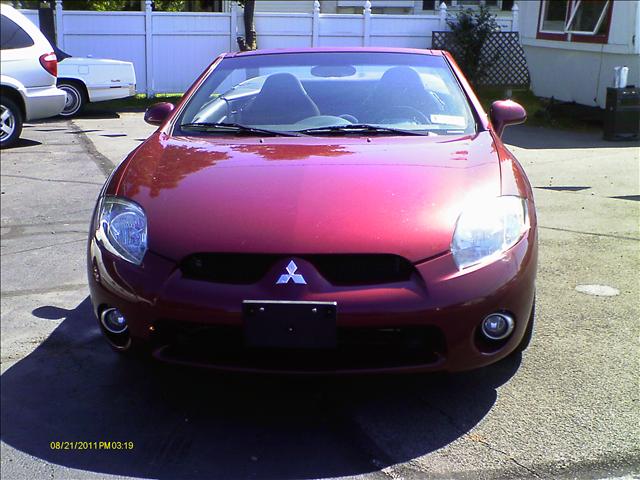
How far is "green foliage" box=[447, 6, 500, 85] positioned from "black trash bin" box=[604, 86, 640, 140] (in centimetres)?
713

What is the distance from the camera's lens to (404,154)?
3.55 metres

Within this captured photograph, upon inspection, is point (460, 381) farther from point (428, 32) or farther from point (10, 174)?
point (428, 32)

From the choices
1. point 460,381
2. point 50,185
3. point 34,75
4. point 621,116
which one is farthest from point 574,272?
point 34,75

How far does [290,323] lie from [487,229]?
89 cm

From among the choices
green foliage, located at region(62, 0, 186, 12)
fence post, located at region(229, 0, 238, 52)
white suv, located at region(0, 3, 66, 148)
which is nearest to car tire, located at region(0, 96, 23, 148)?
white suv, located at region(0, 3, 66, 148)

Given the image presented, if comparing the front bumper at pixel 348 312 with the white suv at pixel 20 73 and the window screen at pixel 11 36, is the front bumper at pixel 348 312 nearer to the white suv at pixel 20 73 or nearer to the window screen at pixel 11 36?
the white suv at pixel 20 73

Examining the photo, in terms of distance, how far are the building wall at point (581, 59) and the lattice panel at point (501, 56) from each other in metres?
2.43

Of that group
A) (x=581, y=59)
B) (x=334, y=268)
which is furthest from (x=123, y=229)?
(x=581, y=59)

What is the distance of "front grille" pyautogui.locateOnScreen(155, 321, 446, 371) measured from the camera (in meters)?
2.88

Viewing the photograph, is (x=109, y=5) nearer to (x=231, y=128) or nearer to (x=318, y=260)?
(x=231, y=128)

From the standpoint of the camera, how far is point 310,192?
3.12 meters

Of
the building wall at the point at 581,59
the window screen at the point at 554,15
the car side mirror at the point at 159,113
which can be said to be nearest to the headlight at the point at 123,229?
the car side mirror at the point at 159,113

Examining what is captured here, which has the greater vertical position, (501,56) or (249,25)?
(249,25)

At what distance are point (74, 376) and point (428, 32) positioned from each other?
16.7m
